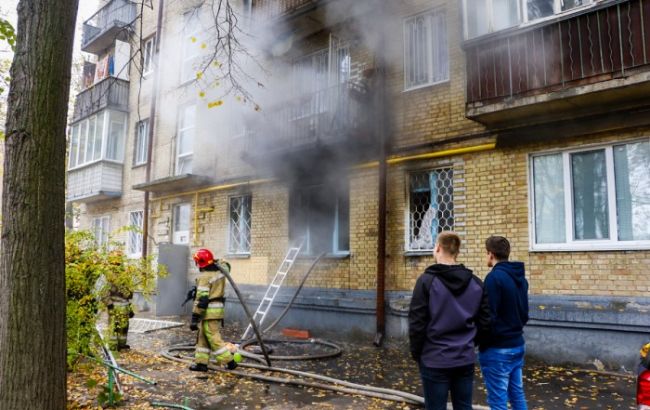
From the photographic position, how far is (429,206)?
8.73m

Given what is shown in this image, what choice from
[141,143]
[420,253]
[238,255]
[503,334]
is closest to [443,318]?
[503,334]

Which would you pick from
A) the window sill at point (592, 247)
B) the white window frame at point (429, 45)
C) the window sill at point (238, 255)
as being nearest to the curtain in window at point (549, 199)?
the window sill at point (592, 247)

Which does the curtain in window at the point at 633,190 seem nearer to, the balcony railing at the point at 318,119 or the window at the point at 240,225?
the balcony railing at the point at 318,119

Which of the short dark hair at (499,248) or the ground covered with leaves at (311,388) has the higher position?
the short dark hair at (499,248)

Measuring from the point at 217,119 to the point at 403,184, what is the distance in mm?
6557

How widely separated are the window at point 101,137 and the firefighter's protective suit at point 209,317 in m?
11.8

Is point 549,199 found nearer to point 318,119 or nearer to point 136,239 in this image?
point 318,119

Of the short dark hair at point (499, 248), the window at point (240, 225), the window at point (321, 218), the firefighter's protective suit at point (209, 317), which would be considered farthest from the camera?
the window at point (240, 225)

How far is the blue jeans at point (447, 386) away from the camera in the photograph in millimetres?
2955

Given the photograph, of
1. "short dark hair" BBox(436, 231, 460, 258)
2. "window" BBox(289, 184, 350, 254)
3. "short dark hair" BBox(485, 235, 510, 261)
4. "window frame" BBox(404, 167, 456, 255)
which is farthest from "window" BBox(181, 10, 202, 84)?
"short dark hair" BBox(436, 231, 460, 258)

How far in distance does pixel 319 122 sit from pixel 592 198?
5219mm

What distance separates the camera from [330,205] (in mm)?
10398

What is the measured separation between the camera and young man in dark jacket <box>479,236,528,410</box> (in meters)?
3.34

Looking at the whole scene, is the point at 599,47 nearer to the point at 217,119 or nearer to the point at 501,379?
the point at 501,379
